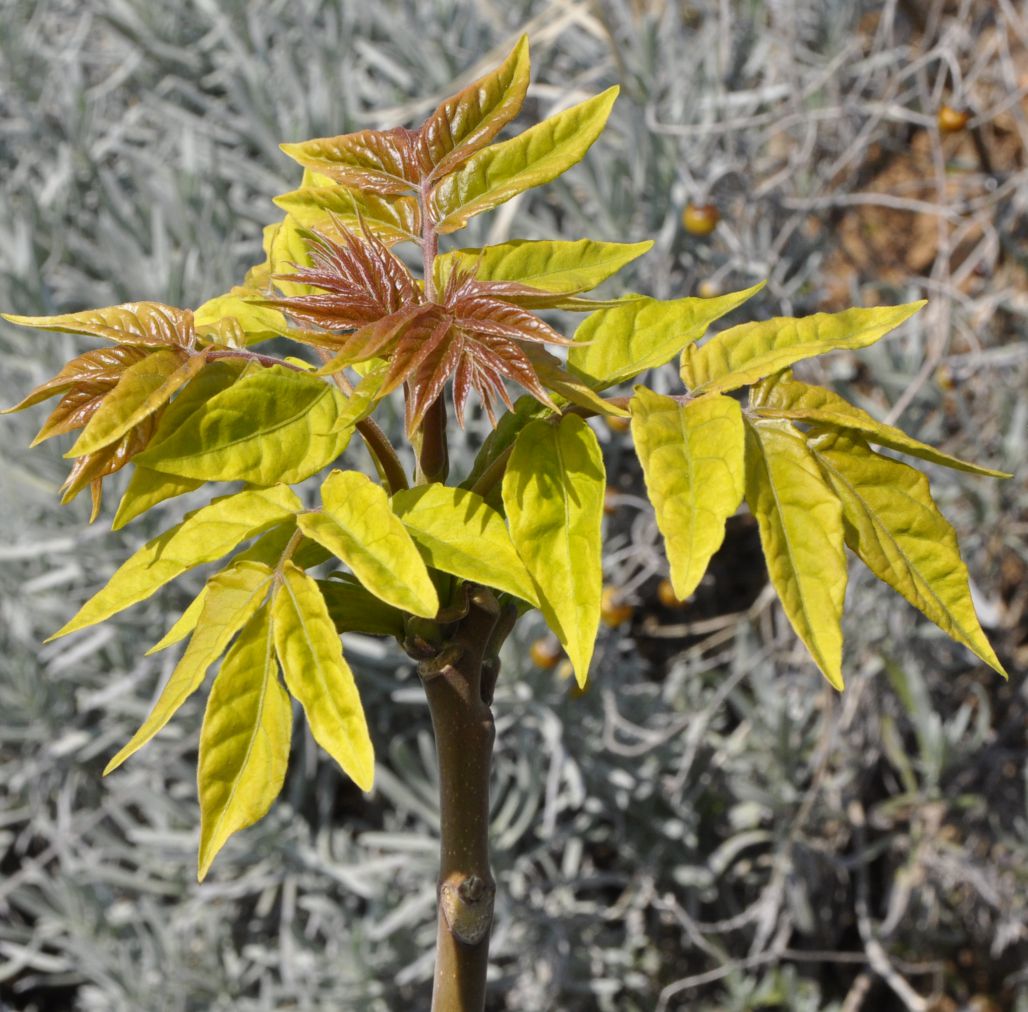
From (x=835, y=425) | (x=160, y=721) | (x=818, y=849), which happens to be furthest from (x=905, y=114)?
(x=160, y=721)

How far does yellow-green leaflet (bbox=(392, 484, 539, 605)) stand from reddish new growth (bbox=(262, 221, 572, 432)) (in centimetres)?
4

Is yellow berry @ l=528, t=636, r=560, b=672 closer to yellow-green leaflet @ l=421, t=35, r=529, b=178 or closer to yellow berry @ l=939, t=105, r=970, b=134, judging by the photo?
yellow berry @ l=939, t=105, r=970, b=134

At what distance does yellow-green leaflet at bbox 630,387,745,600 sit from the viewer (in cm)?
53

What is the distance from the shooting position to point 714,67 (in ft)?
7.26

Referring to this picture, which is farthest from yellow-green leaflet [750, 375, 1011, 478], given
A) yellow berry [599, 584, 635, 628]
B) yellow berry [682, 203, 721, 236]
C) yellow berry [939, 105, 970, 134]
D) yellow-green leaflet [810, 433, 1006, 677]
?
yellow berry [939, 105, 970, 134]

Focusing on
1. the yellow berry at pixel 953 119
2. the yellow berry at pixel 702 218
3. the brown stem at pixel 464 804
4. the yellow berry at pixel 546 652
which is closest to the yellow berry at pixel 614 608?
the yellow berry at pixel 546 652

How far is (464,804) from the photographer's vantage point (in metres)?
0.67

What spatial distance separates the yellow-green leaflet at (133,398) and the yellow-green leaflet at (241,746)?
4.3 inches

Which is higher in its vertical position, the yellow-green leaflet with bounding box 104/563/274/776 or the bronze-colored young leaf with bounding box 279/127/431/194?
the bronze-colored young leaf with bounding box 279/127/431/194

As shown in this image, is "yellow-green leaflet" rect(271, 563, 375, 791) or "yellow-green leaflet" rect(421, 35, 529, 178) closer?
"yellow-green leaflet" rect(271, 563, 375, 791)

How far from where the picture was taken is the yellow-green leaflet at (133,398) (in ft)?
1.80

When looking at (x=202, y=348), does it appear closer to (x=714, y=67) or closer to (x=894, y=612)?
(x=894, y=612)

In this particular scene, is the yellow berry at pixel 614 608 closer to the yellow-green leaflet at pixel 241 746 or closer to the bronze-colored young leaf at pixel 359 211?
the bronze-colored young leaf at pixel 359 211

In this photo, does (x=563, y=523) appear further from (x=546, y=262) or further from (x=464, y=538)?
(x=546, y=262)
